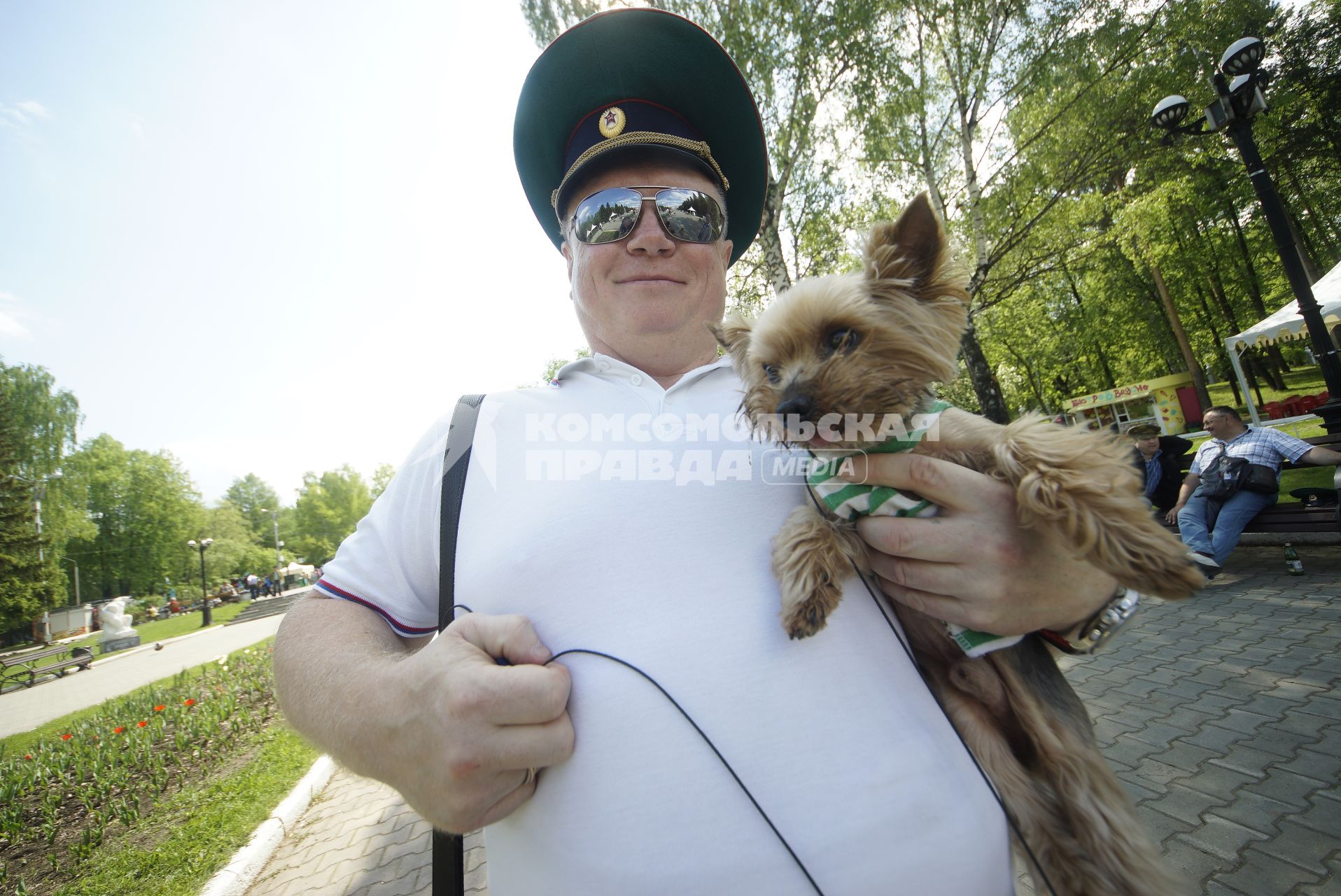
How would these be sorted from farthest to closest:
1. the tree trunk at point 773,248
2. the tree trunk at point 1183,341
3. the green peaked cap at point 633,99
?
the tree trunk at point 1183,341, the tree trunk at point 773,248, the green peaked cap at point 633,99

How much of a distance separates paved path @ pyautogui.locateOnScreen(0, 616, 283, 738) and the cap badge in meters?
11.1

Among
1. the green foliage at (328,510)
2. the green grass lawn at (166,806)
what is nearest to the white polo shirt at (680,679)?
the green grass lawn at (166,806)

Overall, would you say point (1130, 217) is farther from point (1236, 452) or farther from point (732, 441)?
point (732, 441)

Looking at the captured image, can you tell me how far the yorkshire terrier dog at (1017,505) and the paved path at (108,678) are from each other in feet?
37.9

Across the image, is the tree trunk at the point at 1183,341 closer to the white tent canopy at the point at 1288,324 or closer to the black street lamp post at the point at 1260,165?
the white tent canopy at the point at 1288,324

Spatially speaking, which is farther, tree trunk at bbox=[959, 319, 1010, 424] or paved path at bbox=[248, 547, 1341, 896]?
tree trunk at bbox=[959, 319, 1010, 424]

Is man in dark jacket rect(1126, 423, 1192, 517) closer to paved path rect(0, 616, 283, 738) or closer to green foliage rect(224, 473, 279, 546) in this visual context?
paved path rect(0, 616, 283, 738)

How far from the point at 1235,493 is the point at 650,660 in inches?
386

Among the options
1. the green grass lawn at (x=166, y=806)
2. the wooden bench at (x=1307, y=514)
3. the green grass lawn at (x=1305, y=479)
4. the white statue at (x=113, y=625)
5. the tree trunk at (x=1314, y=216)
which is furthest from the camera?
the white statue at (x=113, y=625)

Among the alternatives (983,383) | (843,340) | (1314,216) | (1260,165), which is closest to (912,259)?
(843,340)

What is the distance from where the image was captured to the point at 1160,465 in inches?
364

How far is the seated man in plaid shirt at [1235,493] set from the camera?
748 cm

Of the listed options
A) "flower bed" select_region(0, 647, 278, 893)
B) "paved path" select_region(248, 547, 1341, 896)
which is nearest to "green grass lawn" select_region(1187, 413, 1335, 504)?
"paved path" select_region(248, 547, 1341, 896)

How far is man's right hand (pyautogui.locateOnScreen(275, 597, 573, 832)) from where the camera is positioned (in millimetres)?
1193
